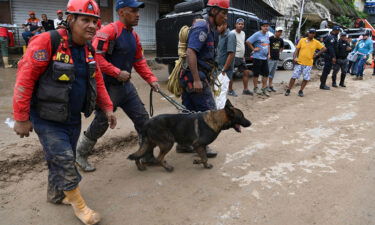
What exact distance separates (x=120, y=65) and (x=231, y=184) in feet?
6.45

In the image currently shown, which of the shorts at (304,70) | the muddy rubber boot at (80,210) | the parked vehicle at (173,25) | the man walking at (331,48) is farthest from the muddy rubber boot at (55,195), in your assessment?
the man walking at (331,48)

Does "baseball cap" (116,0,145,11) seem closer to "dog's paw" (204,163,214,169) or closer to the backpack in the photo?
the backpack

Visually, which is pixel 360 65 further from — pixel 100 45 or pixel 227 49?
pixel 100 45

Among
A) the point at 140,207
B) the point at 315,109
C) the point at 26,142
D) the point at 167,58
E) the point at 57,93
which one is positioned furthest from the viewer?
the point at 167,58

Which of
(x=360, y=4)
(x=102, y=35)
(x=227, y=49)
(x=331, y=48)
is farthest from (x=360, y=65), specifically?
(x=360, y=4)

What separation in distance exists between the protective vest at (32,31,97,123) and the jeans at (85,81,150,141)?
1.01 metres

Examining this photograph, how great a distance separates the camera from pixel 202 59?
385 cm

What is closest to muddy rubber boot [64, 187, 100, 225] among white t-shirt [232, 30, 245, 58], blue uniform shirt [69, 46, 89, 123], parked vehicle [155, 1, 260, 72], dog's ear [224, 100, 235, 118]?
blue uniform shirt [69, 46, 89, 123]

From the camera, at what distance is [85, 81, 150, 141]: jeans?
3.39 m

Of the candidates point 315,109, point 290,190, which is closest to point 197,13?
point 315,109

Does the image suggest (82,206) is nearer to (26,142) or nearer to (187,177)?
(187,177)

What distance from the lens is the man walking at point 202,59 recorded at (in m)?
3.55

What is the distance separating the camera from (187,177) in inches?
141

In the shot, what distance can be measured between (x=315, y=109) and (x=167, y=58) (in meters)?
4.98
